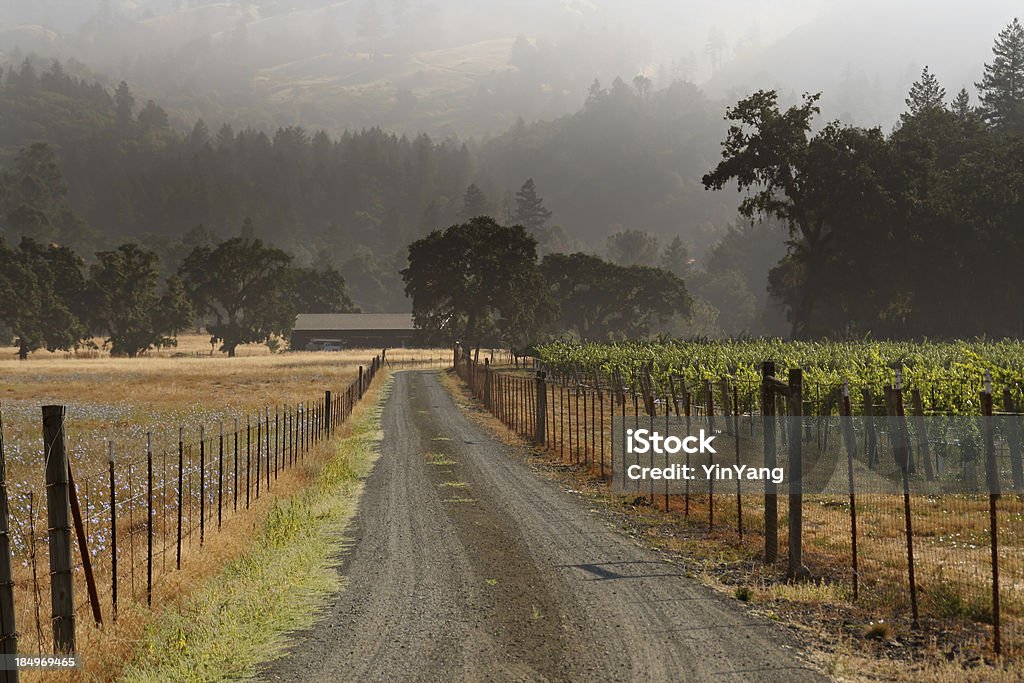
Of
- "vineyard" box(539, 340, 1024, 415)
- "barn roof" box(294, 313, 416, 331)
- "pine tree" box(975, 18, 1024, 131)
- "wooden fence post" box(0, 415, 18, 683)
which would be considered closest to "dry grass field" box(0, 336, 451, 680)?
"wooden fence post" box(0, 415, 18, 683)

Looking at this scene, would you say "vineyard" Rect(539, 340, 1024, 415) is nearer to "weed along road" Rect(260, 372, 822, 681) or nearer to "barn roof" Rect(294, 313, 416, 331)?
"weed along road" Rect(260, 372, 822, 681)

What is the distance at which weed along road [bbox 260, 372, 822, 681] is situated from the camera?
32.6 feet

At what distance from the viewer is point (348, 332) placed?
13950 cm

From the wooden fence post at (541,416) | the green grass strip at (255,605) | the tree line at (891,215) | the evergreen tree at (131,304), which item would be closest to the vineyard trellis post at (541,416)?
the wooden fence post at (541,416)

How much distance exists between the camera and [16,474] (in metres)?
22.8

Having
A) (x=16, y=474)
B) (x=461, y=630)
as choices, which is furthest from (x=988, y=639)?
(x=16, y=474)

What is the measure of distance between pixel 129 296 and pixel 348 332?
32.2 meters

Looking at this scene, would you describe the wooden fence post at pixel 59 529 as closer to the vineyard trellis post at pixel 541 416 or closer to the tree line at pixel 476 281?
the vineyard trellis post at pixel 541 416

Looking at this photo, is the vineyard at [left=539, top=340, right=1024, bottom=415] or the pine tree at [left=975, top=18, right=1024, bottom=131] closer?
the vineyard at [left=539, top=340, right=1024, bottom=415]

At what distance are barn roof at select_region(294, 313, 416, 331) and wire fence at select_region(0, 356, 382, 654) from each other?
109481 mm

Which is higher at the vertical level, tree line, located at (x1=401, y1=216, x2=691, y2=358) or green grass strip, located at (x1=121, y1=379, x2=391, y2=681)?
tree line, located at (x1=401, y1=216, x2=691, y2=358)

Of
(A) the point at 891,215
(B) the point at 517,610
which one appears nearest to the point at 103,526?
(B) the point at 517,610

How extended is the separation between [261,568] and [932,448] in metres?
17.5

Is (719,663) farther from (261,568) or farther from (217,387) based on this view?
(217,387)
